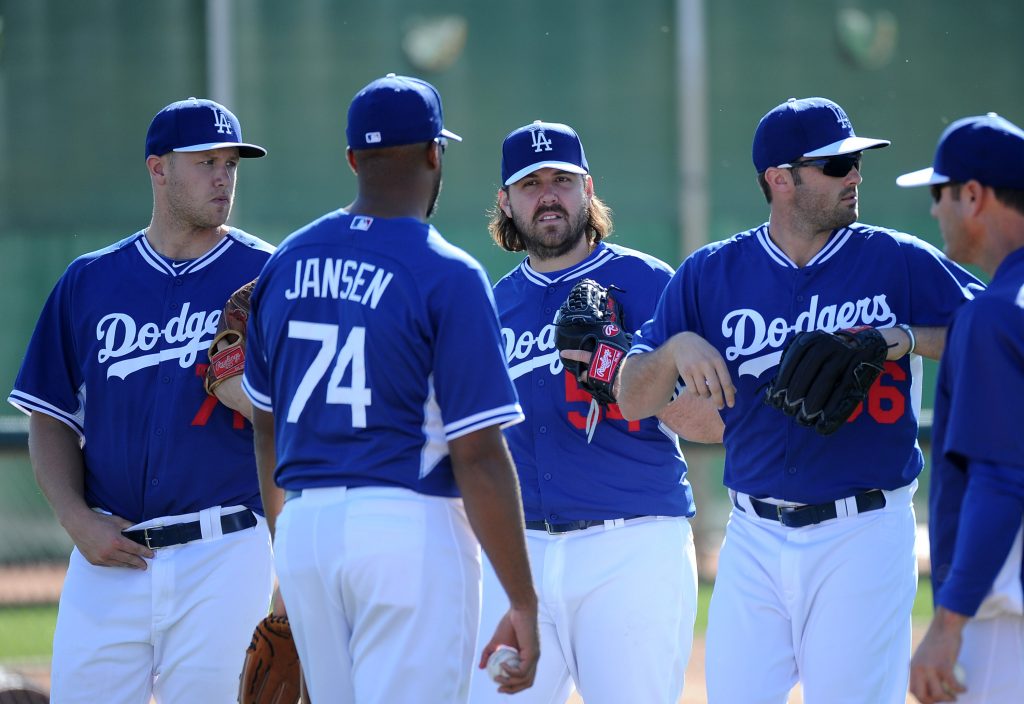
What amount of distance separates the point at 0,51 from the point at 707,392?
342 inches

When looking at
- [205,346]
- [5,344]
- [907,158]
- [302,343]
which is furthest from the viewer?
[907,158]

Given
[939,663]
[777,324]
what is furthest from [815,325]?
[939,663]

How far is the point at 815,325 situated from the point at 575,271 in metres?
0.93

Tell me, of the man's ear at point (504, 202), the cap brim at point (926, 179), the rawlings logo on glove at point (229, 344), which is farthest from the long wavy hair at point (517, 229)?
the cap brim at point (926, 179)

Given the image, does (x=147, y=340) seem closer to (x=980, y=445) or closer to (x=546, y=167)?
(x=546, y=167)

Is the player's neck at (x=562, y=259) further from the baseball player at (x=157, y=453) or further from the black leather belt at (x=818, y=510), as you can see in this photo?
the black leather belt at (x=818, y=510)

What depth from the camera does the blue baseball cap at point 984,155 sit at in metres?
3.07

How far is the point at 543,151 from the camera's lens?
15.3 ft

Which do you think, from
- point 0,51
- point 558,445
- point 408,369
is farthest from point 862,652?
point 0,51

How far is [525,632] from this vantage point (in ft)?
10.1

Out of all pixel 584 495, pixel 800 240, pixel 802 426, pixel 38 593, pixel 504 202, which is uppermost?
pixel 504 202

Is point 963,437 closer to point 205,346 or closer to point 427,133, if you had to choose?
point 427,133

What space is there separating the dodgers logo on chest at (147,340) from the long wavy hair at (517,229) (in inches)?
49.6

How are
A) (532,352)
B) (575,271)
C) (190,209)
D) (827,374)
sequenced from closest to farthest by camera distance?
(827,374) → (190,209) → (532,352) → (575,271)
